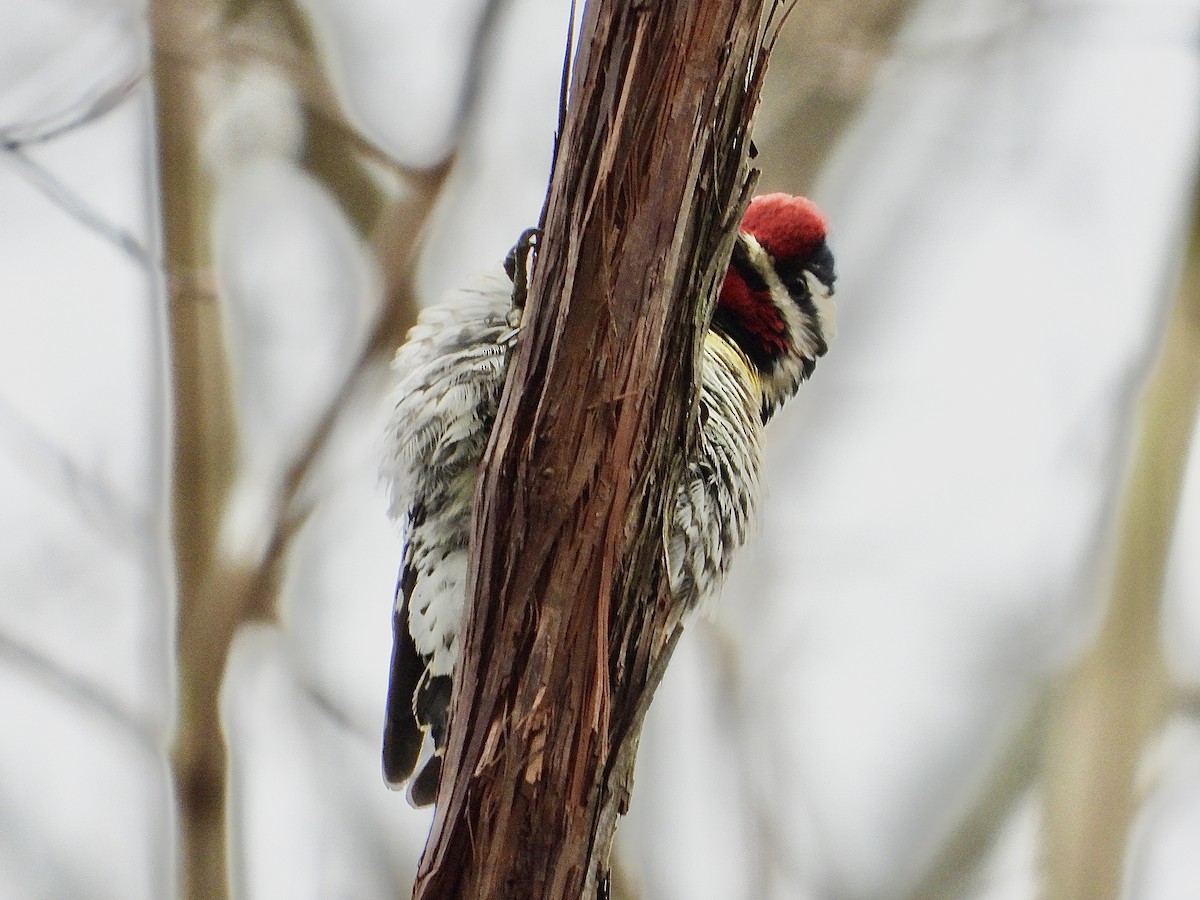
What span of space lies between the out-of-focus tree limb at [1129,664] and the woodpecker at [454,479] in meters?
2.97

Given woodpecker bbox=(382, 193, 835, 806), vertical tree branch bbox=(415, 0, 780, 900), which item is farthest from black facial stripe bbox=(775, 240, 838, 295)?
vertical tree branch bbox=(415, 0, 780, 900)

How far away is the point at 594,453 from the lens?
1.52 metres

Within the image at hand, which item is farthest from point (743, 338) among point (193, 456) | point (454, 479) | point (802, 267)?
point (193, 456)

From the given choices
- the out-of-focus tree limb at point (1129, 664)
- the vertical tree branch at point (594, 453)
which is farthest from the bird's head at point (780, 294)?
the out-of-focus tree limb at point (1129, 664)

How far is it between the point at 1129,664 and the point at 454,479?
13.2 ft

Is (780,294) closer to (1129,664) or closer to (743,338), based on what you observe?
(743,338)

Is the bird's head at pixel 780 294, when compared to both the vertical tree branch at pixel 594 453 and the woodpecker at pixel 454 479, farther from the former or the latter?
the vertical tree branch at pixel 594 453

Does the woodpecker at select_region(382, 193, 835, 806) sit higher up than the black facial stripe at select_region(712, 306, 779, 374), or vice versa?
the black facial stripe at select_region(712, 306, 779, 374)

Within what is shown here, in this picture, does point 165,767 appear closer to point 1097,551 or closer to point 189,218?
point 189,218

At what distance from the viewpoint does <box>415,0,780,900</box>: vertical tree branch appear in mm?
1418

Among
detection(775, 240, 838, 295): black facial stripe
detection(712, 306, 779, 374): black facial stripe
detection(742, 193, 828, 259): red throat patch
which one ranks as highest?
detection(742, 193, 828, 259): red throat patch

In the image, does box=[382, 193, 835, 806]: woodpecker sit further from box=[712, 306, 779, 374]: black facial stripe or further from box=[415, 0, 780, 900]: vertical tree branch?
box=[415, 0, 780, 900]: vertical tree branch

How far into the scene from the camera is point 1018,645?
551 cm

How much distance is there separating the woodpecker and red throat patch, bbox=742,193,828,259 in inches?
3.2
